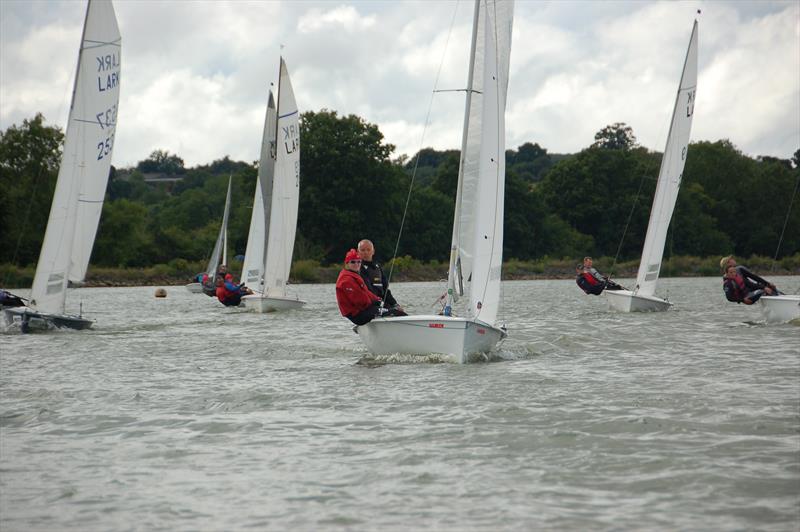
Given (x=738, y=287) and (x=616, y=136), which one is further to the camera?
(x=616, y=136)

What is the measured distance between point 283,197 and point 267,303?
2841 mm

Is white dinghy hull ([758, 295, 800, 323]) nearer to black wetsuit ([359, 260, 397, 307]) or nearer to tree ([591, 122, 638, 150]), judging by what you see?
black wetsuit ([359, 260, 397, 307])

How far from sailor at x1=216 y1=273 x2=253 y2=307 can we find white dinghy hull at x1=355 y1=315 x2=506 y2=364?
14.2 meters

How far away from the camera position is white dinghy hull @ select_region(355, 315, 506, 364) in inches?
469

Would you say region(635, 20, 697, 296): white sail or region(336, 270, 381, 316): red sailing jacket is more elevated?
region(635, 20, 697, 296): white sail

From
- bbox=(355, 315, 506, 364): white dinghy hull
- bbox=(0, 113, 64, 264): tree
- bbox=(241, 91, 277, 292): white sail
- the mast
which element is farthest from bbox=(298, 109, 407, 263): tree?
bbox=(355, 315, 506, 364): white dinghy hull

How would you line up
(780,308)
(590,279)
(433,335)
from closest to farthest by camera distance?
(433,335)
(780,308)
(590,279)

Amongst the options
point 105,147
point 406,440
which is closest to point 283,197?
point 105,147

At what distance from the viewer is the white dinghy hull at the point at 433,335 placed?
11.9m

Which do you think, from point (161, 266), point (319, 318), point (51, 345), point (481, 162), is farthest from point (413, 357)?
point (161, 266)

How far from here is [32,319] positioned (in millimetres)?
17609

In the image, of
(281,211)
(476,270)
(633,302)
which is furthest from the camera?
(281,211)

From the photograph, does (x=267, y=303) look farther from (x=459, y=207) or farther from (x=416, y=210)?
(x=416, y=210)

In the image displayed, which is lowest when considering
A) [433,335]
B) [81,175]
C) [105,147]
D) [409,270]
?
[433,335]
